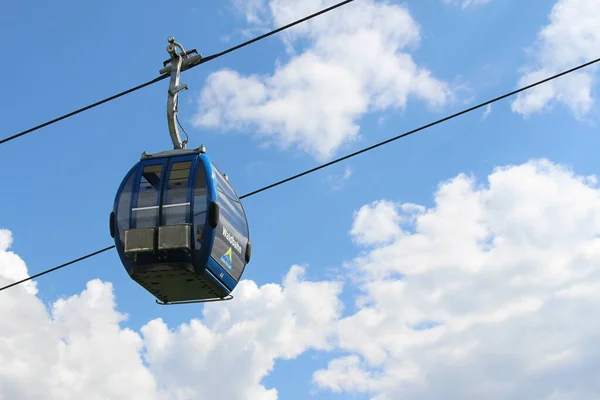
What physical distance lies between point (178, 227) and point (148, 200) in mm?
890

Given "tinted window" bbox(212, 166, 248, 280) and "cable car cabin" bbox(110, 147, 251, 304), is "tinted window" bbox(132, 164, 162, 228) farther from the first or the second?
"tinted window" bbox(212, 166, 248, 280)

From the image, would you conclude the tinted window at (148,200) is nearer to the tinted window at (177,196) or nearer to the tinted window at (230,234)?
the tinted window at (177,196)

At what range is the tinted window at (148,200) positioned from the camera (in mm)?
16469

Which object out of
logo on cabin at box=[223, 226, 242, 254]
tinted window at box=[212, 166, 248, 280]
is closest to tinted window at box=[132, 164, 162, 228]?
tinted window at box=[212, 166, 248, 280]

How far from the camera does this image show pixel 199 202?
640 inches

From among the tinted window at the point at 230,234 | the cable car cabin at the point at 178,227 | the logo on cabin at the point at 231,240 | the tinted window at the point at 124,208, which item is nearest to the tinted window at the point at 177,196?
the cable car cabin at the point at 178,227

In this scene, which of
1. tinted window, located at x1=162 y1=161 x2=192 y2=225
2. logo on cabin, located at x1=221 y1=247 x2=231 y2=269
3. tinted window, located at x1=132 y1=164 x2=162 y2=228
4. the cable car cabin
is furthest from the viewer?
logo on cabin, located at x1=221 y1=247 x2=231 y2=269

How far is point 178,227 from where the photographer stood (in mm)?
16094

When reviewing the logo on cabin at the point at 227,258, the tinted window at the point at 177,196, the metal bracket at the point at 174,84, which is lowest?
the logo on cabin at the point at 227,258

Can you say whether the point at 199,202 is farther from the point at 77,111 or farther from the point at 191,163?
the point at 77,111

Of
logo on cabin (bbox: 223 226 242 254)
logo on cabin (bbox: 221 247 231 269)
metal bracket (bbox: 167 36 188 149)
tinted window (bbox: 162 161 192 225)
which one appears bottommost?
logo on cabin (bbox: 221 247 231 269)

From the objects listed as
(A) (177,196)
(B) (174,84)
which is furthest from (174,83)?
(A) (177,196)

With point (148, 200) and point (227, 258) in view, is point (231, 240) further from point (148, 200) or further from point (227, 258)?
point (148, 200)

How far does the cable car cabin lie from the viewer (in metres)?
16.0
